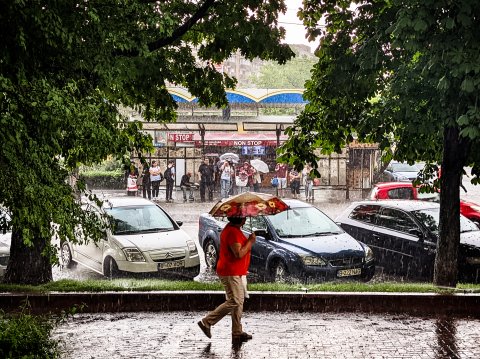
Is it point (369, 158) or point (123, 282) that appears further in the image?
point (369, 158)

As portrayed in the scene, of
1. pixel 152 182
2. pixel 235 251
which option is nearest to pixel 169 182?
pixel 152 182

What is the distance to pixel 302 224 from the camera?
14.9 meters

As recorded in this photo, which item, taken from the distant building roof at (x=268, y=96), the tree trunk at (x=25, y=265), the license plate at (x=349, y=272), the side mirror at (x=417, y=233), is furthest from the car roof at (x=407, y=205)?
the distant building roof at (x=268, y=96)

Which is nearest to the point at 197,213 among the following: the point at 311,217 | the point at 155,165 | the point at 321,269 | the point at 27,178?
the point at 155,165

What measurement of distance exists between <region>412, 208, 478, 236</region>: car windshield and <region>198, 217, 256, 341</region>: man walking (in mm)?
6938

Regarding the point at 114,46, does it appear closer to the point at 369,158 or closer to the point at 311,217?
the point at 311,217

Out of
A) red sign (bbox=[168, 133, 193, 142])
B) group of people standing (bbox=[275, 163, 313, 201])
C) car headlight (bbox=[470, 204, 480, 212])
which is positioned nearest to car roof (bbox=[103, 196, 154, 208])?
car headlight (bbox=[470, 204, 480, 212])

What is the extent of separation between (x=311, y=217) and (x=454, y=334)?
20.3 feet

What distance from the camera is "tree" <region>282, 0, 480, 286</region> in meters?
10.2

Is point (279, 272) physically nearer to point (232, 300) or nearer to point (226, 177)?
point (232, 300)

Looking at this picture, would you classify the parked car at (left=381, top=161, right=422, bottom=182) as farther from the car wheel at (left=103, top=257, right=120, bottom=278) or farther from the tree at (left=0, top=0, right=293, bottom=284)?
the tree at (left=0, top=0, right=293, bottom=284)

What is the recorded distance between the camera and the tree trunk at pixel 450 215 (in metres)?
12.5

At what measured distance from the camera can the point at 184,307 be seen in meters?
10.6

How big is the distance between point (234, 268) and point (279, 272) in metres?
5.30
